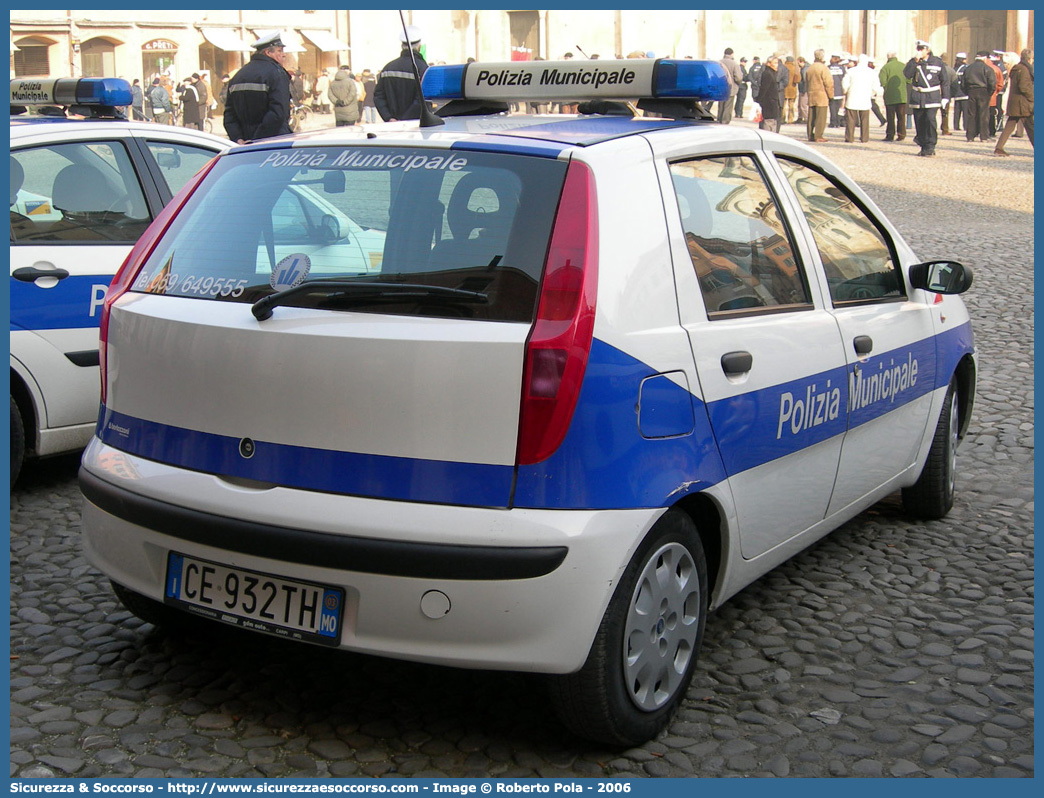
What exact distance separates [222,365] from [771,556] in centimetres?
168

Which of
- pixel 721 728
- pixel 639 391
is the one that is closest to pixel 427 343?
pixel 639 391

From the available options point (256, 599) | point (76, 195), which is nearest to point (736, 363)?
point (256, 599)

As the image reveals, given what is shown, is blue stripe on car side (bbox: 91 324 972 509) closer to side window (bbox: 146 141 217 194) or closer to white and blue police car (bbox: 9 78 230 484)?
white and blue police car (bbox: 9 78 230 484)

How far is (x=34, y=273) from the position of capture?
5062 millimetres

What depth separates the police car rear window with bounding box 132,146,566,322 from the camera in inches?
112

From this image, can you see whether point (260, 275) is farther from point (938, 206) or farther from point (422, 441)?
point (938, 206)

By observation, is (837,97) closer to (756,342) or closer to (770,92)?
(770,92)

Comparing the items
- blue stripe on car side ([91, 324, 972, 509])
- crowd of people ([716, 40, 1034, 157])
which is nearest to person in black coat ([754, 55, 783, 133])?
crowd of people ([716, 40, 1034, 157])

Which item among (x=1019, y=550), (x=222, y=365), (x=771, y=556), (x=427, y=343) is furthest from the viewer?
(x=1019, y=550)

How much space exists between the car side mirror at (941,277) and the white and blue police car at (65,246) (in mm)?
3243

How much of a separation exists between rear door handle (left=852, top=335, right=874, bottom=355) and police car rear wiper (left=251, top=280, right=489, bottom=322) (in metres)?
1.62

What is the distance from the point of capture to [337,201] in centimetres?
318

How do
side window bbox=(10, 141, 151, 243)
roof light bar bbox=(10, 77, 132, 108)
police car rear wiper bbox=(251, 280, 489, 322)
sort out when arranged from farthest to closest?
roof light bar bbox=(10, 77, 132, 108) < side window bbox=(10, 141, 151, 243) < police car rear wiper bbox=(251, 280, 489, 322)

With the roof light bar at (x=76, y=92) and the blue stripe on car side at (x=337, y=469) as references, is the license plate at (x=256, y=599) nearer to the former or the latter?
the blue stripe on car side at (x=337, y=469)
